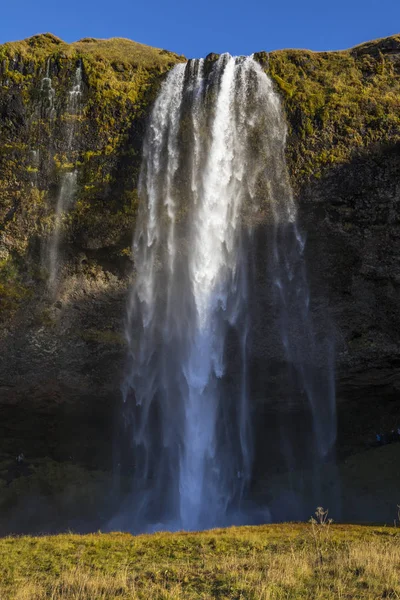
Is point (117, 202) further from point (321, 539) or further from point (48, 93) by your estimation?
point (321, 539)

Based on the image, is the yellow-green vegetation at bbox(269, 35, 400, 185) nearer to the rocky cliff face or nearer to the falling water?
the rocky cliff face

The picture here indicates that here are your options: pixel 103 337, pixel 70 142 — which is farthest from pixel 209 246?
pixel 70 142

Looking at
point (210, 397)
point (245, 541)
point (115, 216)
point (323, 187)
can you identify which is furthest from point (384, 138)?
point (245, 541)

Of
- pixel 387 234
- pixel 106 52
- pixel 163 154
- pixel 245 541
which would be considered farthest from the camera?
pixel 106 52

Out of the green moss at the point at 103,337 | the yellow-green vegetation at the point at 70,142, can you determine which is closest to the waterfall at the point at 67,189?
the yellow-green vegetation at the point at 70,142

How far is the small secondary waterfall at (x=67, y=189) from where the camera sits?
27.4 m

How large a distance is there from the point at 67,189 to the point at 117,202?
2.83m

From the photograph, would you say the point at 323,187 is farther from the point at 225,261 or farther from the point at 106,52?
the point at 106,52

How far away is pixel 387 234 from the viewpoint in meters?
25.9

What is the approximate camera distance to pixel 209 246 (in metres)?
27.5

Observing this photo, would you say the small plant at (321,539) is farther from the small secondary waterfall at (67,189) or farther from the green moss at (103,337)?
the small secondary waterfall at (67,189)

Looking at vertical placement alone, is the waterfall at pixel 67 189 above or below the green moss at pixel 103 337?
above

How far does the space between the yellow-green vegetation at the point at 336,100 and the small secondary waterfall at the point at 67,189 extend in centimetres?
1050

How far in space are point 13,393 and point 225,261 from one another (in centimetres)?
1379
